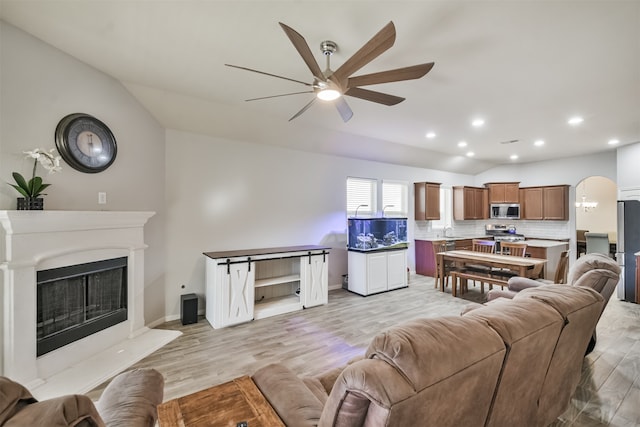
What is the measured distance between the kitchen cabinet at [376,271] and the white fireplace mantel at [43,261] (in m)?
3.41

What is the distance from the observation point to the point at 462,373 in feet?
3.08

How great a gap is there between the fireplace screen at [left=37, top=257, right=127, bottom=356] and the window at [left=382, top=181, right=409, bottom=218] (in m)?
4.94

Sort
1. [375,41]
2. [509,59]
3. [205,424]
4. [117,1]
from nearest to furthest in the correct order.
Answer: [205,424] → [375,41] → [117,1] → [509,59]

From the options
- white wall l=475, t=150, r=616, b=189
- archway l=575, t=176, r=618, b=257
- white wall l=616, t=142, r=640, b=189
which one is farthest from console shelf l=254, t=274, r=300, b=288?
archway l=575, t=176, r=618, b=257

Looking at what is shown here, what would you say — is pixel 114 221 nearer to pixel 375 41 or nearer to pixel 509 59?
pixel 375 41

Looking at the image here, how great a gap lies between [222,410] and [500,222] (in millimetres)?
9122

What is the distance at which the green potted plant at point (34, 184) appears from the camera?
7.57ft

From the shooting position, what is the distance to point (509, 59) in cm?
257

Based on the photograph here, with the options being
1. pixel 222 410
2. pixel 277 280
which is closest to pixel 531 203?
pixel 277 280

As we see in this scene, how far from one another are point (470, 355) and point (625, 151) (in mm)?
7356

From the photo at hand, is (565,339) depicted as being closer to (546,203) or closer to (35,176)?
(35,176)

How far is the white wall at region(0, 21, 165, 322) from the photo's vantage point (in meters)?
2.32

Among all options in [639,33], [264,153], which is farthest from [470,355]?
[264,153]

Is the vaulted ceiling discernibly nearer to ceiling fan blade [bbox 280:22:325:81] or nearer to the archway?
ceiling fan blade [bbox 280:22:325:81]
